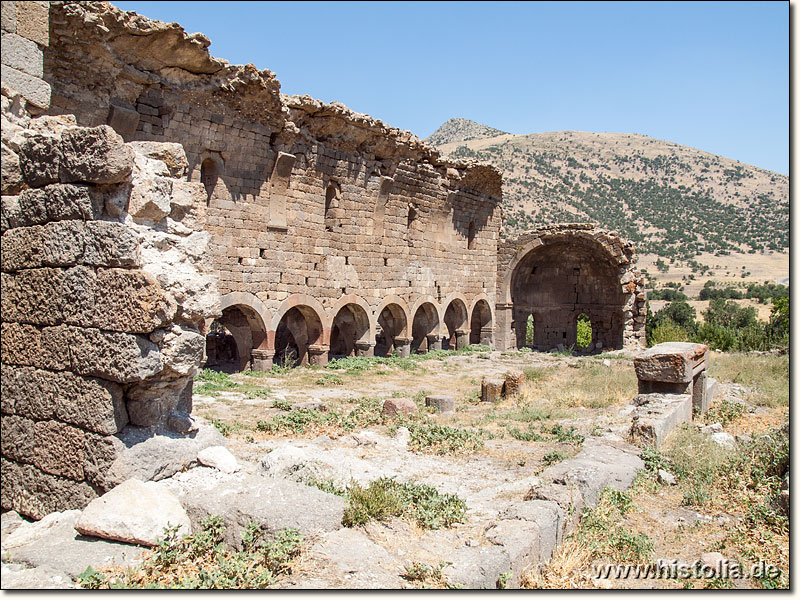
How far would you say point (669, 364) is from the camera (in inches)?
358

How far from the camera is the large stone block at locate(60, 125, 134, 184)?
13.1 feet

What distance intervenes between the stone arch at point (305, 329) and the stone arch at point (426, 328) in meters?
4.44

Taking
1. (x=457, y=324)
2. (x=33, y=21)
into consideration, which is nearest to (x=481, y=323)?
(x=457, y=324)

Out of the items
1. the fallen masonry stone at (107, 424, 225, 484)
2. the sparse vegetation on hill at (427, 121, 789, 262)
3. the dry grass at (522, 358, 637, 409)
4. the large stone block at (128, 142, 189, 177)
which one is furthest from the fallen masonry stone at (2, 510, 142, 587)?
the sparse vegetation on hill at (427, 121, 789, 262)

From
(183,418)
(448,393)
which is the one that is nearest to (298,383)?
(448,393)

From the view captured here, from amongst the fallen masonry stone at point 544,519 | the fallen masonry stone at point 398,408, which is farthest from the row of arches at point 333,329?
the fallen masonry stone at point 544,519

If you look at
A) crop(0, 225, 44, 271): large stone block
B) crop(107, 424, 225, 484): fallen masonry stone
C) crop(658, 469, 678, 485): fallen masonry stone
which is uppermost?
crop(0, 225, 44, 271): large stone block

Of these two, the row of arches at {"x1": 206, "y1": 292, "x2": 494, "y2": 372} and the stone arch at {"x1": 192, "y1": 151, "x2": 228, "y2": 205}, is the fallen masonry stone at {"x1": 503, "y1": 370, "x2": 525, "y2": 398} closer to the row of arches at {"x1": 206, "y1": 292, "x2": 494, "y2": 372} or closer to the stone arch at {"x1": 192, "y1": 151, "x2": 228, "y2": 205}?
the row of arches at {"x1": 206, "y1": 292, "x2": 494, "y2": 372}

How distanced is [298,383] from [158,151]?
9.01 m

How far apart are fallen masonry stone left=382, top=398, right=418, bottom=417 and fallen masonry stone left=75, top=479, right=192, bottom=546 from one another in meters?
5.76

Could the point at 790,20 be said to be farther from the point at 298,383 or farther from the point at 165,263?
the point at 298,383

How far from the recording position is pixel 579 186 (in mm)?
66625

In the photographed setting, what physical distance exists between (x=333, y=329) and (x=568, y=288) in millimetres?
9548

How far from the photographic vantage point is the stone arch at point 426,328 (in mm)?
20047
